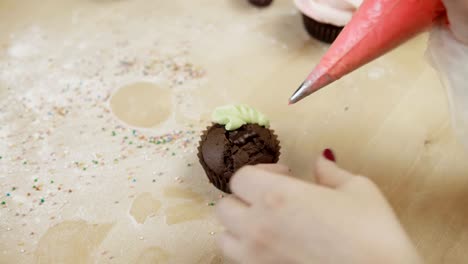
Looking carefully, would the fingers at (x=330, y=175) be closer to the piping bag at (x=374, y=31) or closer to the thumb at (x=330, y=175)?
the thumb at (x=330, y=175)

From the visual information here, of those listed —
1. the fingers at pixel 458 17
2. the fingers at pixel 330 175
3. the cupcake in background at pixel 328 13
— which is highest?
the fingers at pixel 458 17

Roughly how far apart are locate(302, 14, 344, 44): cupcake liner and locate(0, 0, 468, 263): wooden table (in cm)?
4

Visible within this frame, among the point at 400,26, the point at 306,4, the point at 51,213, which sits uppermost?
the point at 400,26

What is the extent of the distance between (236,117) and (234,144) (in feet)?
0.25

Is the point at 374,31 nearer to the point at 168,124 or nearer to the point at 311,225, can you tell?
the point at 311,225

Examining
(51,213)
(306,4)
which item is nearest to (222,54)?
(306,4)

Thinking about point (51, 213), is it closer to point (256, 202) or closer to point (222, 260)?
point (222, 260)

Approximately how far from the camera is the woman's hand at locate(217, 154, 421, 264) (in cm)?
74

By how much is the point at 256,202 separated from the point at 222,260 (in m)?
0.49

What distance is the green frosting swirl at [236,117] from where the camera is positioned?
132 centimetres

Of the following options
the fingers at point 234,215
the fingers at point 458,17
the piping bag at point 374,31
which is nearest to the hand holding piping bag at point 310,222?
the fingers at point 234,215

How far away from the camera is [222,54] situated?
70.6 inches

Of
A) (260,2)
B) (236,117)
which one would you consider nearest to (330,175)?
(236,117)

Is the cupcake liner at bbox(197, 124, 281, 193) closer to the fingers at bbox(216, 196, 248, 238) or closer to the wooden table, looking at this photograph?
the wooden table
